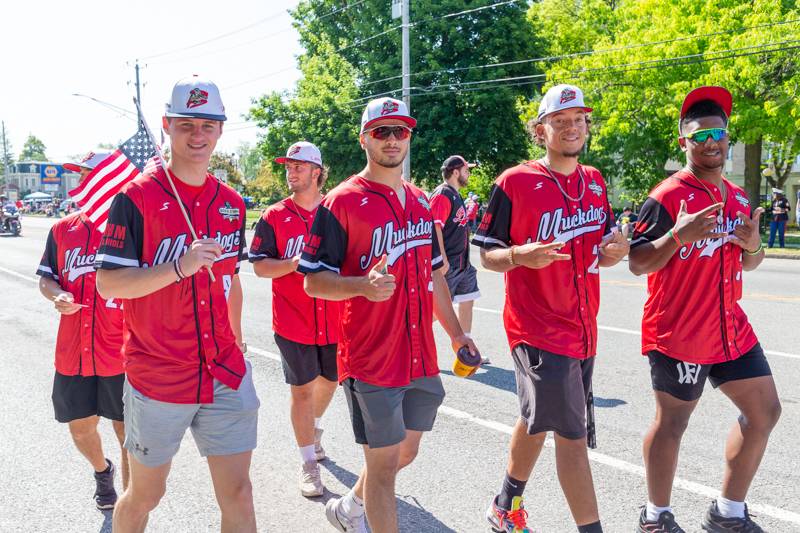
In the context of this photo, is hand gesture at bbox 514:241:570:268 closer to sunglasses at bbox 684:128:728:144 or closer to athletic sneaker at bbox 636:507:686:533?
sunglasses at bbox 684:128:728:144

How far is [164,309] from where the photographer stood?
10.5ft

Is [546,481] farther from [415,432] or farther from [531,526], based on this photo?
[415,432]

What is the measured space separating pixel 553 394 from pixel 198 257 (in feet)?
5.76

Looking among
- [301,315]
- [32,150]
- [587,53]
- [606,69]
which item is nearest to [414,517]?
[301,315]

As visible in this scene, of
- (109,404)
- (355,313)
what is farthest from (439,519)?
(109,404)

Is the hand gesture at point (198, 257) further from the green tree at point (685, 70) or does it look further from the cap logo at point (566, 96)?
the green tree at point (685, 70)

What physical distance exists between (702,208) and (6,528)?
13.4 ft

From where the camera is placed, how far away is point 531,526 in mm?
4105

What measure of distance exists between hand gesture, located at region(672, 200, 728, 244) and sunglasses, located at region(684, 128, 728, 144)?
0.38 m

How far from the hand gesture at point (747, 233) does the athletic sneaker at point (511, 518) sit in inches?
67.5

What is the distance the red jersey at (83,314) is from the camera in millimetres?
4398

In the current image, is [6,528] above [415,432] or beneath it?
beneath

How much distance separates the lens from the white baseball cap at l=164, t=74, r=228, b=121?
325 cm

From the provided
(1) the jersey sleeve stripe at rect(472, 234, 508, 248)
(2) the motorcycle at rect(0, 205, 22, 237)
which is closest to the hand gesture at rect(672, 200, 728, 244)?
(1) the jersey sleeve stripe at rect(472, 234, 508, 248)
